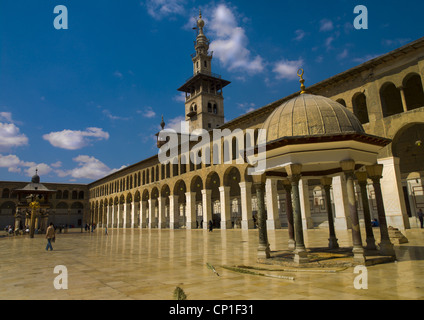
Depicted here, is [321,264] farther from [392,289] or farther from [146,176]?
[146,176]

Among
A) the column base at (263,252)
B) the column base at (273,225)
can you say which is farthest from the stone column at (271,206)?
the column base at (263,252)

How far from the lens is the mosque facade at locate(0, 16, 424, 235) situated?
15703mm

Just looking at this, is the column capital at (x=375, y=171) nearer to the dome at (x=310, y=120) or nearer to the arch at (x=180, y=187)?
the dome at (x=310, y=120)

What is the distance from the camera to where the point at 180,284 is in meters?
5.06

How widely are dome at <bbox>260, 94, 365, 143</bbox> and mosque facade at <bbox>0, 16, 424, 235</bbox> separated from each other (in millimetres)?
56

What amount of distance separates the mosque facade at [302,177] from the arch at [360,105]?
99 millimetres

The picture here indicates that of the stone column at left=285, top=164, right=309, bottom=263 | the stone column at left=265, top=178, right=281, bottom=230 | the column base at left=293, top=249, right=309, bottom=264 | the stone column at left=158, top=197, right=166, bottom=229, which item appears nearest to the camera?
the column base at left=293, top=249, right=309, bottom=264

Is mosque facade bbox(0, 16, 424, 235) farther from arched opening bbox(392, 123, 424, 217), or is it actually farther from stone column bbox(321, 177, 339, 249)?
stone column bbox(321, 177, 339, 249)

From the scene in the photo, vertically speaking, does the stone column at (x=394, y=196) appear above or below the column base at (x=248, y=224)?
above

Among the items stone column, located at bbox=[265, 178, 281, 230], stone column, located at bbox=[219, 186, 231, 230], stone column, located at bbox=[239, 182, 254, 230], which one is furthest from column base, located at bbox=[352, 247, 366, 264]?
stone column, located at bbox=[219, 186, 231, 230]

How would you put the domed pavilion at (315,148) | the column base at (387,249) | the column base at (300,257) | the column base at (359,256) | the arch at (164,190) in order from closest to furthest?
the column base at (359,256) → the column base at (300,257) → the domed pavilion at (315,148) → the column base at (387,249) → the arch at (164,190)

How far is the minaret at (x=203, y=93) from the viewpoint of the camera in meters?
46.6

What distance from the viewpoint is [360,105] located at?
776 inches

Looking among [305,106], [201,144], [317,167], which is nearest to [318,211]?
[201,144]
